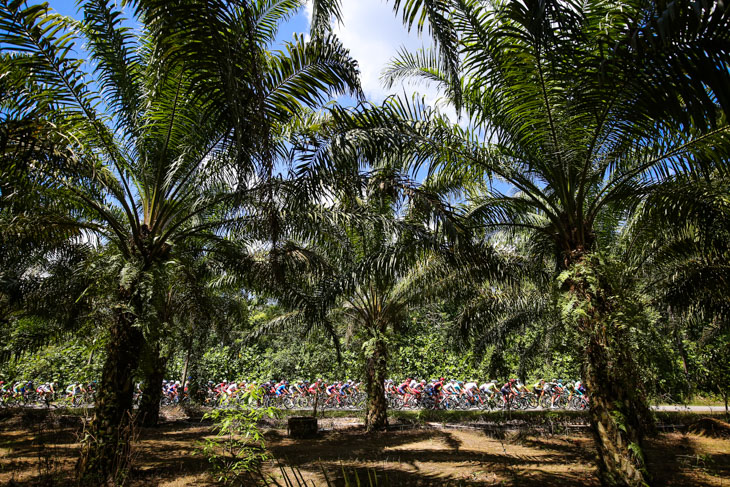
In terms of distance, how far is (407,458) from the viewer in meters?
7.38

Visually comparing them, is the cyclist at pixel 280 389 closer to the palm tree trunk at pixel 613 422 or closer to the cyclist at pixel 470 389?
the cyclist at pixel 470 389

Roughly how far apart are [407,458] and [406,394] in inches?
380

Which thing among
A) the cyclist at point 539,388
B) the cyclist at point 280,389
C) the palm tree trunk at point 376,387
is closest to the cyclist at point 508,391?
the cyclist at point 539,388

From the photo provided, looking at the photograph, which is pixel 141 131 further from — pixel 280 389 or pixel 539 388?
pixel 539 388

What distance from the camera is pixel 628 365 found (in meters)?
5.04

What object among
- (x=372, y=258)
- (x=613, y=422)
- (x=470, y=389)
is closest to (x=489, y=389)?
(x=470, y=389)

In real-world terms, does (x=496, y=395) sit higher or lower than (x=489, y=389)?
lower

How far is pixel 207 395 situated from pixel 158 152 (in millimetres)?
15442

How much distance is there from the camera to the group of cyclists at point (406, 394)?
15.8 m

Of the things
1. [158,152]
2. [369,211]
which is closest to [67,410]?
[158,152]

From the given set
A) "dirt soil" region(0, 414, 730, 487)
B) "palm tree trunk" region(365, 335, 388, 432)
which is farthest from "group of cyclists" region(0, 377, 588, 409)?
"dirt soil" region(0, 414, 730, 487)

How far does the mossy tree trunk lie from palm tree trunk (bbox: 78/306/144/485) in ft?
19.3

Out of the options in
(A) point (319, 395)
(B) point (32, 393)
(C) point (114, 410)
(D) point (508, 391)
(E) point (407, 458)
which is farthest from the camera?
(B) point (32, 393)

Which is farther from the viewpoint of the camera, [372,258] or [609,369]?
[372,258]
